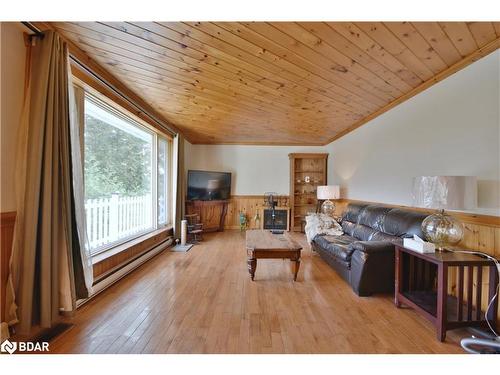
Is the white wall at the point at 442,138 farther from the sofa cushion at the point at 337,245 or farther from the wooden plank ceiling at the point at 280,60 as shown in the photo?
the sofa cushion at the point at 337,245

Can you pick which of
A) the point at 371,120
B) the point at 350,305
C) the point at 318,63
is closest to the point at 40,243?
the point at 350,305

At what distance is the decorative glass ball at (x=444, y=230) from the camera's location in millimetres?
2023

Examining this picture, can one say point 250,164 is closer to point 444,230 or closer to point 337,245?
point 337,245

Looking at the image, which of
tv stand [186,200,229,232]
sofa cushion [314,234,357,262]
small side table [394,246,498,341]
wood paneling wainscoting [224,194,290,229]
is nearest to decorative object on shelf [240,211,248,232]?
wood paneling wainscoting [224,194,290,229]

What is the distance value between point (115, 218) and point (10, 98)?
1917 mm

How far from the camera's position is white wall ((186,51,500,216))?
2082 millimetres

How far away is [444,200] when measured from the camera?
1908mm

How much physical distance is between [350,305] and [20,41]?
3.60 meters

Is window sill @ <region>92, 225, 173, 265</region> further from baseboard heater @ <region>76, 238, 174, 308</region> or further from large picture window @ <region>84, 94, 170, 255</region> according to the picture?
baseboard heater @ <region>76, 238, 174, 308</region>

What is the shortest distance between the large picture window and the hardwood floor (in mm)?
753

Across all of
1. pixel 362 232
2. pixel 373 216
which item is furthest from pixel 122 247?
pixel 373 216

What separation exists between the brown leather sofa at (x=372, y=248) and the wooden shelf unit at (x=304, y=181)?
9.11 ft
